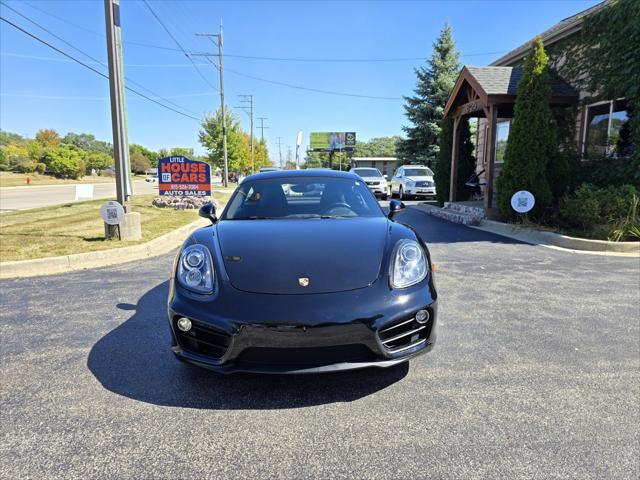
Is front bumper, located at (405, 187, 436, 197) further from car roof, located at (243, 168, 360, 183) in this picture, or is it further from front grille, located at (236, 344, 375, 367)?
front grille, located at (236, 344, 375, 367)

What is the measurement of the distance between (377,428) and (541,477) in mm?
789

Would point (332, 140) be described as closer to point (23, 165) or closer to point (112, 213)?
point (23, 165)

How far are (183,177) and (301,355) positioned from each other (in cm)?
1268

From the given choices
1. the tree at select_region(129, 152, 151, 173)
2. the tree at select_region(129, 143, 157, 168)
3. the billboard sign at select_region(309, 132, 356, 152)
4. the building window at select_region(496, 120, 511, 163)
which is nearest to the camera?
the building window at select_region(496, 120, 511, 163)

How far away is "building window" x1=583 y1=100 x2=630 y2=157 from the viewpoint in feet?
32.5

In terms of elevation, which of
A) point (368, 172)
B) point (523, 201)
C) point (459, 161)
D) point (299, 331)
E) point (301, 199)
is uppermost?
point (459, 161)

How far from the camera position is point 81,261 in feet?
20.7

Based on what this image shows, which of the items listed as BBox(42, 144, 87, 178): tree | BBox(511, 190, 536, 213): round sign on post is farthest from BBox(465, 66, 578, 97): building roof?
BBox(42, 144, 87, 178): tree

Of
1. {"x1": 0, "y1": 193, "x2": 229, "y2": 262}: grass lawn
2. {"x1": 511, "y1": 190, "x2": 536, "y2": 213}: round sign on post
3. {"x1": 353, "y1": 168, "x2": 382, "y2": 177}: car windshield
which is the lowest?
{"x1": 0, "y1": 193, "x2": 229, "y2": 262}: grass lawn

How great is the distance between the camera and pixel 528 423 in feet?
7.61

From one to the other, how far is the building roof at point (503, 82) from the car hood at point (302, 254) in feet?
29.5

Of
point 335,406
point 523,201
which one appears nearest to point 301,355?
Answer: point 335,406

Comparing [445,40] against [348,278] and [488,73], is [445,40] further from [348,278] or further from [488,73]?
[348,278]

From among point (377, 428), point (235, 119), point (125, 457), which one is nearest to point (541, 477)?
point (377, 428)
